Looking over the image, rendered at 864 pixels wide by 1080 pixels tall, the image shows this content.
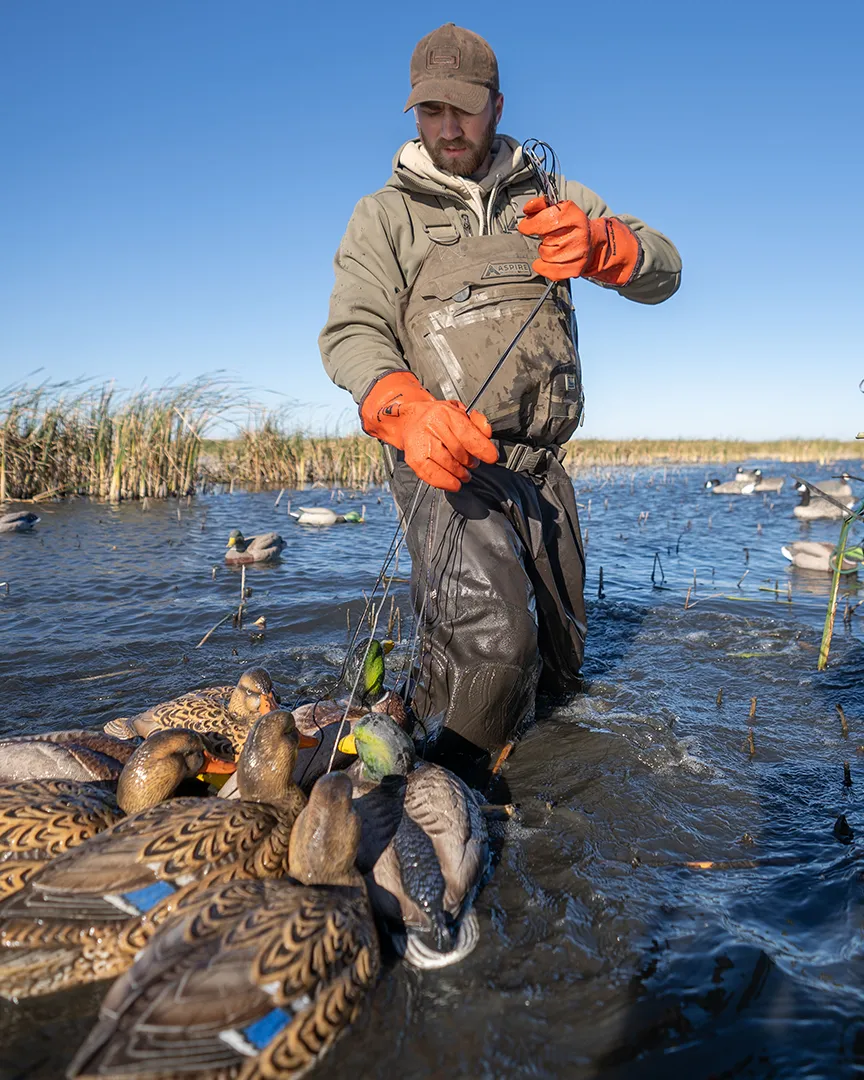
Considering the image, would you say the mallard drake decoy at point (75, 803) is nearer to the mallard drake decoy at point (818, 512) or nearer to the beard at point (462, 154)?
the beard at point (462, 154)

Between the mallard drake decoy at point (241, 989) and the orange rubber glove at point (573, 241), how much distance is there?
10.5ft

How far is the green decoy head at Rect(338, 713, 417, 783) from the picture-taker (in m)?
3.24

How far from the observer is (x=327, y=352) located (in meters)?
4.47

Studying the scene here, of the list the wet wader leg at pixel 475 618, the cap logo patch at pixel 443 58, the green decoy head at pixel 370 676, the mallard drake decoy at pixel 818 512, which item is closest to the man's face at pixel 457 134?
the cap logo patch at pixel 443 58

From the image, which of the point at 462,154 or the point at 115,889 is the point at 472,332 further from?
the point at 115,889

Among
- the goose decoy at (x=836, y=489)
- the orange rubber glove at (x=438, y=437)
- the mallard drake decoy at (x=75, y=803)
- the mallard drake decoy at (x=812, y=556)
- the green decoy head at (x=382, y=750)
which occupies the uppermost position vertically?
the orange rubber glove at (x=438, y=437)

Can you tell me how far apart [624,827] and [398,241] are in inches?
134

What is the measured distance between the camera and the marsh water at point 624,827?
218 centimetres

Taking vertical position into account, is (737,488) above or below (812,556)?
above

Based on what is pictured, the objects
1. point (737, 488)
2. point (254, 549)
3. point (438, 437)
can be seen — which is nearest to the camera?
point (438, 437)

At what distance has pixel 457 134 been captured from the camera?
4285mm

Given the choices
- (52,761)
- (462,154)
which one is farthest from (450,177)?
(52,761)

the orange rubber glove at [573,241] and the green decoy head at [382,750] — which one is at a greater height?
the orange rubber glove at [573,241]

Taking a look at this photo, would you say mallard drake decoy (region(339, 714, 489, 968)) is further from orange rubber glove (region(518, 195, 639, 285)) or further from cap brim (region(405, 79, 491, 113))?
cap brim (region(405, 79, 491, 113))
